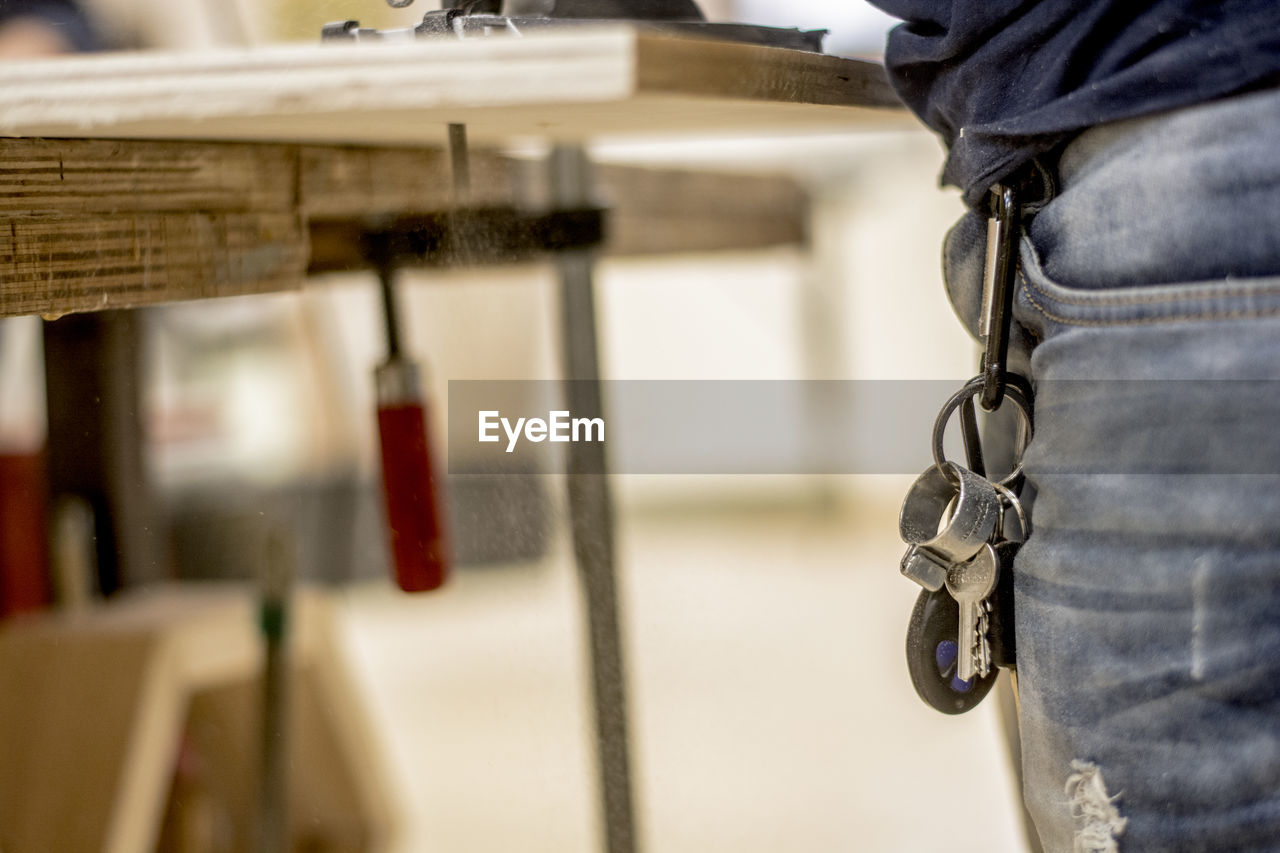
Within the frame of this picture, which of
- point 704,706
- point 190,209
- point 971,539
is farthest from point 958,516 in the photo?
point 704,706

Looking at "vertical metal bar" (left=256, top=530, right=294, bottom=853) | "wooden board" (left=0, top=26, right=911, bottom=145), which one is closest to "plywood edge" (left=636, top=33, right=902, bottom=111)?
"wooden board" (left=0, top=26, right=911, bottom=145)

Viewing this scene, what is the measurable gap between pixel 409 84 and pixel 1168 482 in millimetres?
271

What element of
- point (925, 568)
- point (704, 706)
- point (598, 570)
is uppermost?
point (925, 568)

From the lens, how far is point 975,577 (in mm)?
417

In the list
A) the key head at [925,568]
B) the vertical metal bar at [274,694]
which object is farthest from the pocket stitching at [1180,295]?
the vertical metal bar at [274,694]

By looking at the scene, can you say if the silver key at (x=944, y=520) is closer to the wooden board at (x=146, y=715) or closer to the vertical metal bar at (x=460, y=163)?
the vertical metal bar at (x=460, y=163)

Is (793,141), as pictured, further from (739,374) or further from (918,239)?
(739,374)

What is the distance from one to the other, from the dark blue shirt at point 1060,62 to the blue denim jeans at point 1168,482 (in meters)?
0.01

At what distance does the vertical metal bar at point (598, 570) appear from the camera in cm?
75

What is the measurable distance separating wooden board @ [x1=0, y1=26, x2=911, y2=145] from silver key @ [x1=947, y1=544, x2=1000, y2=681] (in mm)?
192

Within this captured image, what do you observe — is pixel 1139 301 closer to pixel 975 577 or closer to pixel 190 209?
pixel 975 577

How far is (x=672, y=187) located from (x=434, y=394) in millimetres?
309

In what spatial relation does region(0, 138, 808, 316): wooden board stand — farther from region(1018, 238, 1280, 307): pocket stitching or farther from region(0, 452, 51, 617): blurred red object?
region(0, 452, 51, 617): blurred red object

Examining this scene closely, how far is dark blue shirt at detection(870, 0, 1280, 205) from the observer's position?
1.17ft
